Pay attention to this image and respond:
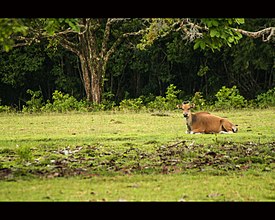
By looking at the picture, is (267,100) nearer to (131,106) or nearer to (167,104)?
(167,104)

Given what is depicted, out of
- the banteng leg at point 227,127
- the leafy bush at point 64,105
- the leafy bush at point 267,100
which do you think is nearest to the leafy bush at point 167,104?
the leafy bush at point 64,105

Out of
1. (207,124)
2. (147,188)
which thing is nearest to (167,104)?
(207,124)

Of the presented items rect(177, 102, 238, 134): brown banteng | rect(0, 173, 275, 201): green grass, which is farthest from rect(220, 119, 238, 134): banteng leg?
rect(0, 173, 275, 201): green grass

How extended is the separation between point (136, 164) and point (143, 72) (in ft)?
111

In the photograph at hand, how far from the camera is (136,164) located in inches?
482

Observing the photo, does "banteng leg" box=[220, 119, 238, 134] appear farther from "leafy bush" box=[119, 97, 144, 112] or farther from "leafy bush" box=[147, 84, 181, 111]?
"leafy bush" box=[147, 84, 181, 111]

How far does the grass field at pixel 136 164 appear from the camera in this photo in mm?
9102

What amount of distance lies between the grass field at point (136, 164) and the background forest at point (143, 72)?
2090 cm

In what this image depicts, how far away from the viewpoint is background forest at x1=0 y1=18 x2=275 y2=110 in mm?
42062

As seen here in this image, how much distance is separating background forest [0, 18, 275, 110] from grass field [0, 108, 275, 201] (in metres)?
20.9

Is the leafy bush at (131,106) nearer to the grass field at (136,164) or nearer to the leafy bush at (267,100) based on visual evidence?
the leafy bush at (267,100)

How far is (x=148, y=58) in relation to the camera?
144ft
